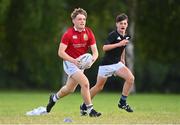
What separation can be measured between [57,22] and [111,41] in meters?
22.7

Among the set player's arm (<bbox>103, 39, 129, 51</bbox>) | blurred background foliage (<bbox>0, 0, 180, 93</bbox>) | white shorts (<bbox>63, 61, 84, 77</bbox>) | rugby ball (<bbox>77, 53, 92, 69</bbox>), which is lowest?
blurred background foliage (<bbox>0, 0, 180, 93</bbox>)

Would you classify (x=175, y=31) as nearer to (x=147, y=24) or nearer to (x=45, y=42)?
(x=147, y=24)

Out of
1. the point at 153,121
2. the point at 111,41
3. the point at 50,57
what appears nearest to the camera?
the point at 153,121

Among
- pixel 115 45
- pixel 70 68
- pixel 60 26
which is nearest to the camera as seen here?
pixel 70 68

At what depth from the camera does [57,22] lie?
3656 centimetres

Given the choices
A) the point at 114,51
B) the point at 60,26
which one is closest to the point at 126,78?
the point at 114,51

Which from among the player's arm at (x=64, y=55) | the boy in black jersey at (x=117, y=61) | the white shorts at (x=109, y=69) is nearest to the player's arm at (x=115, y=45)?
the boy in black jersey at (x=117, y=61)

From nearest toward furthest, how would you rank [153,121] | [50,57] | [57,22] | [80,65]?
[153,121]
[80,65]
[57,22]
[50,57]

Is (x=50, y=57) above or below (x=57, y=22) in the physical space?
below

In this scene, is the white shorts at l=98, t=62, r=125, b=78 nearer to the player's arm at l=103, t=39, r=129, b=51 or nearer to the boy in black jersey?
the boy in black jersey

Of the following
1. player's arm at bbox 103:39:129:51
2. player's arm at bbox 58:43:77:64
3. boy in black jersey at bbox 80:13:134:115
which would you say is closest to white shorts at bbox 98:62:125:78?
boy in black jersey at bbox 80:13:134:115

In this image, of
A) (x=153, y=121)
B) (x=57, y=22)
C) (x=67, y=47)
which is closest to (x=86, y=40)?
(x=67, y=47)

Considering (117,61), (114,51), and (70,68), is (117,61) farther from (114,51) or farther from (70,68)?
(70,68)

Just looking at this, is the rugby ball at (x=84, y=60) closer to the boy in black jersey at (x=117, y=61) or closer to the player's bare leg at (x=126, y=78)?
the boy in black jersey at (x=117, y=61)
